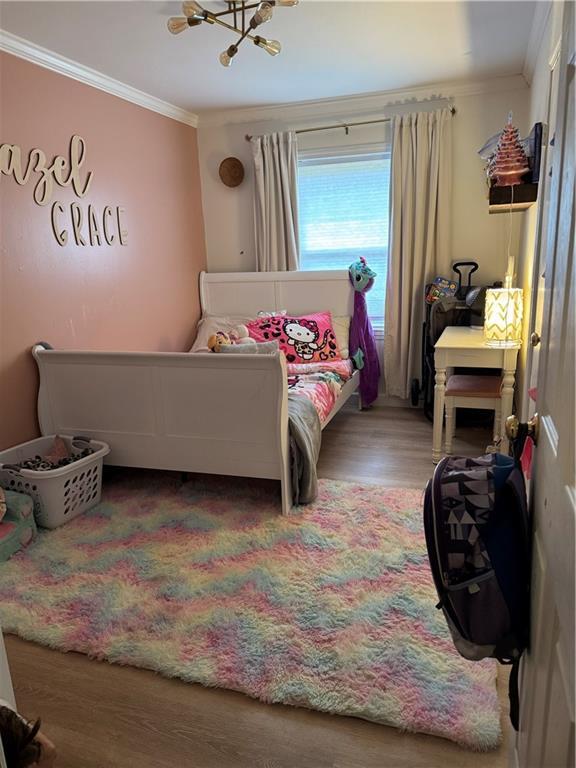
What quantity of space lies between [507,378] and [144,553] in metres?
2.11

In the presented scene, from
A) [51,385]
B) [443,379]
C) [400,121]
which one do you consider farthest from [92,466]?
[400,121]

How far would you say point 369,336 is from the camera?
425cm

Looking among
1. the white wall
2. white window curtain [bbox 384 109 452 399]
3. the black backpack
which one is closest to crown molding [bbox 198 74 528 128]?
the white wall

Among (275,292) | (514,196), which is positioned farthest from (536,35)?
(275,292)

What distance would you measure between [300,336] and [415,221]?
123 centimetres

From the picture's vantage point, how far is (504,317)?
121 inches

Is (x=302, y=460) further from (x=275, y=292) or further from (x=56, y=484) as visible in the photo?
(x=275, y=292)

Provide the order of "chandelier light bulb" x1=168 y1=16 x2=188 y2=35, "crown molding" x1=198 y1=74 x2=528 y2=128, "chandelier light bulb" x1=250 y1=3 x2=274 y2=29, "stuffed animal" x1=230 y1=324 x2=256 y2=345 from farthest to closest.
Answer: "stuffed animal" x1=230 y1=324 x2=256 y2=345, "crown molding" x1=198 y1=74 x2=528 y2=128, "chandelier light bulb" x1=168 y1=16 x2=188 y2=35, "chandelier light bulb" x1=250 y1=3 x2=274 y2=29

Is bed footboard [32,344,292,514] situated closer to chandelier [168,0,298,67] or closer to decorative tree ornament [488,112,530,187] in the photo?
chandelier [168,0,298,67]

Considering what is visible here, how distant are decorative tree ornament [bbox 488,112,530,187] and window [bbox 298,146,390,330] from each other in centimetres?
136

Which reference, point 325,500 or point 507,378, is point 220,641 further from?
point 507,378

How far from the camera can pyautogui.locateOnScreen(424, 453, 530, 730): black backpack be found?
0.99 metres

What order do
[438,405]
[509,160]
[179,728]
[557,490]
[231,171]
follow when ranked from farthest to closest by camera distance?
[231,171] → [438,405] → [509,160] → [179,728] → [557,490]

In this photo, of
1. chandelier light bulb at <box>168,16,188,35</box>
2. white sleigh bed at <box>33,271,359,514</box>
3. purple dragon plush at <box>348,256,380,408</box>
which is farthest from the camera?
purple dragon plush at <box>348,256,380,408</box>
